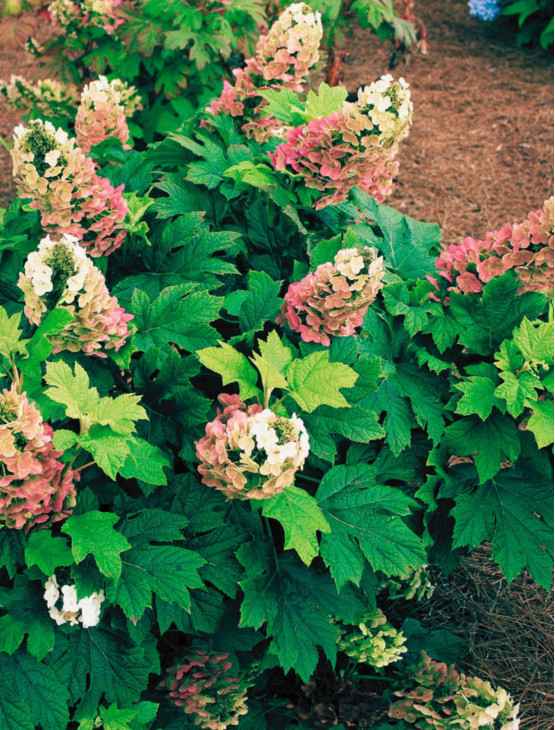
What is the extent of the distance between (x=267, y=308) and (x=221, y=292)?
1.24ft

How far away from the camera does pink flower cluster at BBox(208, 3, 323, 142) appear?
2596mm

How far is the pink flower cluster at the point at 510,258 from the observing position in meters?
2.18

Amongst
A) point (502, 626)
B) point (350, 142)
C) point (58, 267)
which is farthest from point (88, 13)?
point (502, 626)

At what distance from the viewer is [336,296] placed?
1.99 meters

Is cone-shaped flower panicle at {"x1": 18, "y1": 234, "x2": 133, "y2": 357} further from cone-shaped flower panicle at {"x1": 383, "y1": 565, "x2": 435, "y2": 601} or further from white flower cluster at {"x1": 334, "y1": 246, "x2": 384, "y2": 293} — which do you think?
cone-shaped flower panicle at {"x1": 383, "y1": 565, "x2": 435, "y2": 601}

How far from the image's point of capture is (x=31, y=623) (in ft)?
6.50

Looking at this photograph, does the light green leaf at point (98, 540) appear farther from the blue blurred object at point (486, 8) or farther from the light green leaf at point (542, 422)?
the blue blurred object at point (486, 8)

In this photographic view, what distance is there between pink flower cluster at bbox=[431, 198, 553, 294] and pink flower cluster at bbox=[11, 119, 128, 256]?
2.91 ft

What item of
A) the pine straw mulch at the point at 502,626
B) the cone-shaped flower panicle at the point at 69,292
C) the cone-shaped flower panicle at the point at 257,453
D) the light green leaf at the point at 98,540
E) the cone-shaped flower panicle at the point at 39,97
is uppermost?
the cone-shaped flower panicle at the point at 39,97

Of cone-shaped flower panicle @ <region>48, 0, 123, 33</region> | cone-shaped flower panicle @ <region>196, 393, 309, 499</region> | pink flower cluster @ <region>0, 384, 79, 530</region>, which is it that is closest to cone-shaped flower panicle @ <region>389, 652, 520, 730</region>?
cone-shaped flower panicle @ <region>196, 393, 309, 499</region>

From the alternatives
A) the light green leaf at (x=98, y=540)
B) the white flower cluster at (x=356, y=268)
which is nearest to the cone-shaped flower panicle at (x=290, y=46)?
the white flower cluster at (x=356, y=268)

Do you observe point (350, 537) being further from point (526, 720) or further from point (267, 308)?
point (526, 720)

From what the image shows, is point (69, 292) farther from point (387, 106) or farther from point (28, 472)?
point (387, 106)

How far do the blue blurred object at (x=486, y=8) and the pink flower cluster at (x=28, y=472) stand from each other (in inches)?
248
